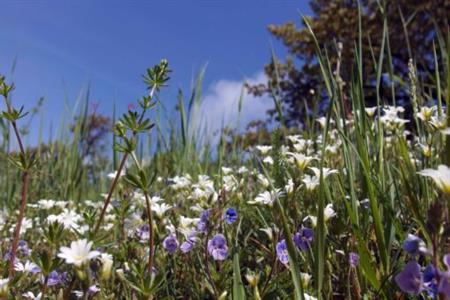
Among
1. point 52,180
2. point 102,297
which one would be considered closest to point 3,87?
point 102,297

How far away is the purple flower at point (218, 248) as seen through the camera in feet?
5.71

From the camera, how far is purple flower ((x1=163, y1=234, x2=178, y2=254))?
1914 mm

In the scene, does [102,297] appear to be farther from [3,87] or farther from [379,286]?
[379,286]

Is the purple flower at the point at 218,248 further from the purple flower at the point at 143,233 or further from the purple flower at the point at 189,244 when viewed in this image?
the purple flower at the point at 143,233

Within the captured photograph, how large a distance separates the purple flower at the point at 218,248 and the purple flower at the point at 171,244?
19 cm

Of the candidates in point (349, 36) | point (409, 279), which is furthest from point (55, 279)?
point (349, 36)

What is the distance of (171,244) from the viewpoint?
6.32 ft

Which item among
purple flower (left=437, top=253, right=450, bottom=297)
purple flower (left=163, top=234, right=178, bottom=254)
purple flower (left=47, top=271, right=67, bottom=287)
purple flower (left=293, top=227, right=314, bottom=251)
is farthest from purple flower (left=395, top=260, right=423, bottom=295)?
purple flower (left=47, top=271, right=67, bottom=287)

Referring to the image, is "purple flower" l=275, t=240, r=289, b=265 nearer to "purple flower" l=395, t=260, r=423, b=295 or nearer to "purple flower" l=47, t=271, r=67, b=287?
"purple flower" l=395, t=260, r=423, b=295

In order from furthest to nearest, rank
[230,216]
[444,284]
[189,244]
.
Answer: [230,216] < [189,244] < [444,284]

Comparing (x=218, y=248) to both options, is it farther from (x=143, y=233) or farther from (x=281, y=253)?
(x=143, y=233)

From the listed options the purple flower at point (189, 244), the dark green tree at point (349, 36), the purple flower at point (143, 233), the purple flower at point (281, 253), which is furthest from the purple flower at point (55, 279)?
the dark green tree at point (349, 36)

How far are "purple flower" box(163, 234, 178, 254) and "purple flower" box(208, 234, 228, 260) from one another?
186mm

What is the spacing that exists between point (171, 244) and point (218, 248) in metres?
0.26
